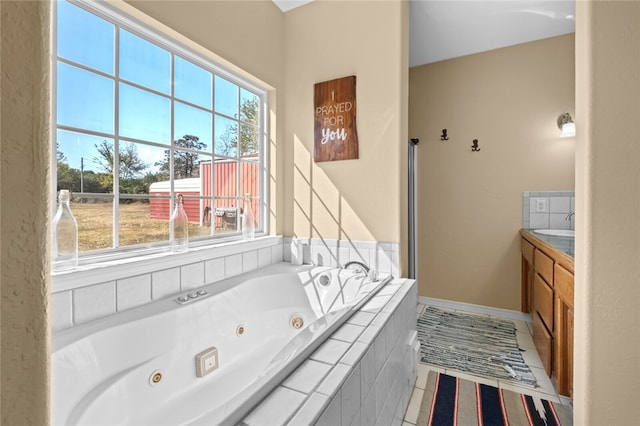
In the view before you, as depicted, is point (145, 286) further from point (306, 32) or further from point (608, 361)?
point (306, 32)

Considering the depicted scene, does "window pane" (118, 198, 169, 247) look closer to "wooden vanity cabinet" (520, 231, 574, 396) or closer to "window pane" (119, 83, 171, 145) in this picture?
"window pane" (119, 83, 171, 145)

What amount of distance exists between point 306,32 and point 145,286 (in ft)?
7.07

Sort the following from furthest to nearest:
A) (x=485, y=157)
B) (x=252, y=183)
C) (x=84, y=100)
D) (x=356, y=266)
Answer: (x=485, y=157)
(x=252, y=183)
(x=356, y=266)
(x=84, y=100)

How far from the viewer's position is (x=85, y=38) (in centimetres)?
132

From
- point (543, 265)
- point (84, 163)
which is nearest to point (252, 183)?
point (84, 163)

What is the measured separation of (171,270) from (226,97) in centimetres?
126

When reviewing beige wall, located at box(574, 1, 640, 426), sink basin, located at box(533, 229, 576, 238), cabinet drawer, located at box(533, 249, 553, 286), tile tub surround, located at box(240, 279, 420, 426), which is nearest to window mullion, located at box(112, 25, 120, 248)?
tile tub surround, located at box(240, 279, 420, 426)

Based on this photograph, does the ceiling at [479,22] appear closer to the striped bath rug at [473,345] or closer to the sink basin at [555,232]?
the sink basin at [555,232]

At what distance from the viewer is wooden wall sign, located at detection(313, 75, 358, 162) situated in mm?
2156

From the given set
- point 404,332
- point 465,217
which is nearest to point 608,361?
point 404,332

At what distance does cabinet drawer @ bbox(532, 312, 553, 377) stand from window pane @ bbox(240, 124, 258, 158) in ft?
7.75

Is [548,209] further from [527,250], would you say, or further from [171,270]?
[171,270]

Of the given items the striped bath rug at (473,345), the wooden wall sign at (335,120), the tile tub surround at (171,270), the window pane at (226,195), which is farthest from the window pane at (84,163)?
the striped bath rug at (473,345)

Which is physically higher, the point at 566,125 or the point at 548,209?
the point at 566,125
